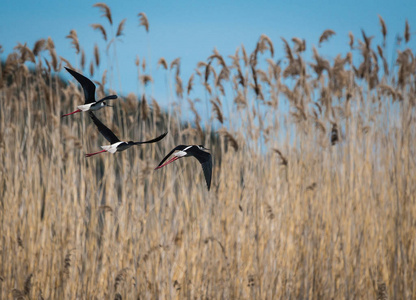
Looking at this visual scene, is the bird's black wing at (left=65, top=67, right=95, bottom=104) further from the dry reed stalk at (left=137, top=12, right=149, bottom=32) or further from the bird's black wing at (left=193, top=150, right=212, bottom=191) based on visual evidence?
the dry reed stalk at (left=137, top=12, right=149, bottom=32)

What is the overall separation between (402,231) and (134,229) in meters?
1.64

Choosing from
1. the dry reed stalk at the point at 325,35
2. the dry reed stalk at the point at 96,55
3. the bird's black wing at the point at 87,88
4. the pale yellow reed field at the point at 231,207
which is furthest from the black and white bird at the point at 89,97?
the dry reed stalk at the point at 325,35

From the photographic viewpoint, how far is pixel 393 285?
2.42 m

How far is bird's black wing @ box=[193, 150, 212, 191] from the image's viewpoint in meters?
0.34

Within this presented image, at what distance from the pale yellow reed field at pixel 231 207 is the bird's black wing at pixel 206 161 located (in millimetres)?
1270

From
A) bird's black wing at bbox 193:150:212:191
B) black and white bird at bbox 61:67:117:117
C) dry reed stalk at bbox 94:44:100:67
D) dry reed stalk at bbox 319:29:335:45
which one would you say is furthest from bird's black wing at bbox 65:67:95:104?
dry reed stalk at bbox 319:29:335:45

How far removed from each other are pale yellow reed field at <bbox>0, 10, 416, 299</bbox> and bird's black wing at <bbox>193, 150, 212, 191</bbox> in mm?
1270

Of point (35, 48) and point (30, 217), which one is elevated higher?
point (35, 48)

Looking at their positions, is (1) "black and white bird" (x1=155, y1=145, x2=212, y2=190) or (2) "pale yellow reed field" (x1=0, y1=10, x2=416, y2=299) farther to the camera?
(2) "pale yellow reed field" (x1=0, y1=10, x2=416, y2=299)

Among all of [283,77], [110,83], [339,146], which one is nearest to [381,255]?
[339,146]

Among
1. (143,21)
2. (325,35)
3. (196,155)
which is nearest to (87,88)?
(196,155)

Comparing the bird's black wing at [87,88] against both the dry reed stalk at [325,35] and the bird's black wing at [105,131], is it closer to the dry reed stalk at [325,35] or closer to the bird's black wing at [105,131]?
the bird's black wing at [105,131]

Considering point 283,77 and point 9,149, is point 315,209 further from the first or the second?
point 9,149

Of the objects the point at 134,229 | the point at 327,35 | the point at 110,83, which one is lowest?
the point at 134,229
